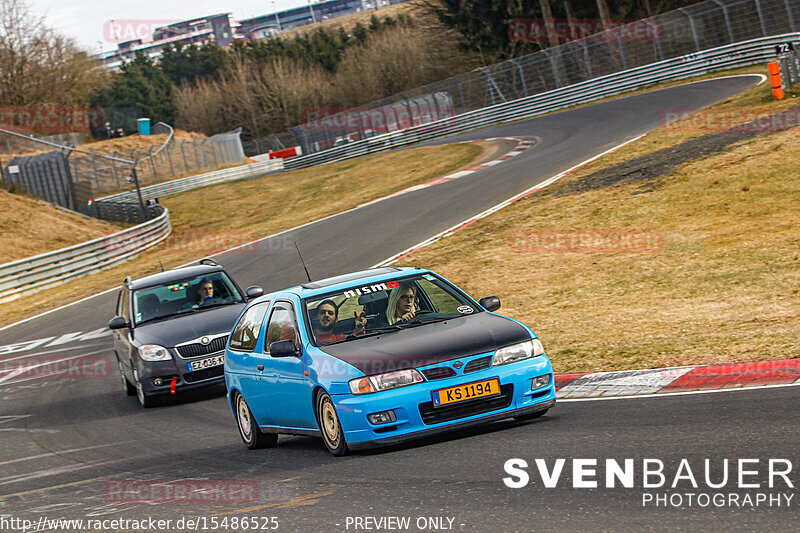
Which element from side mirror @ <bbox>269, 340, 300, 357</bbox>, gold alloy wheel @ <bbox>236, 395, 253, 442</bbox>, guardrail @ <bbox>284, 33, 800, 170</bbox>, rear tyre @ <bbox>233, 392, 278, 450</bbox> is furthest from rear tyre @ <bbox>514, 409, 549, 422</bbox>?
guardrail @ <bbox>284, 33, 800, 170</bbox>

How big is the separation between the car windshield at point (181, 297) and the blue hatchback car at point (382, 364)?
4.61 metres

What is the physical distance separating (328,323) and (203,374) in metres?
4.80

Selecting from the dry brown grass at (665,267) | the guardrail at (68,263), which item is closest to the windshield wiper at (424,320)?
the dry brown grass at (665,267)

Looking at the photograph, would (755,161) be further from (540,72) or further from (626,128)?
(540,72)

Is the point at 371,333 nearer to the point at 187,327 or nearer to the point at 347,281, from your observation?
the point at 347,281

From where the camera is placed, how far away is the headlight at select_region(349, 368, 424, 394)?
6.86 metres

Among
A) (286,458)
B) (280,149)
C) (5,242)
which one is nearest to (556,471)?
(286,458)

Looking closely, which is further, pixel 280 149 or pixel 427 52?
pixel 427 52

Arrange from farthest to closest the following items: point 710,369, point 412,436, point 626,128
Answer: point 626,128 < point 710,369 < point 412,436

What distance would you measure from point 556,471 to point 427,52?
8270 centimetres

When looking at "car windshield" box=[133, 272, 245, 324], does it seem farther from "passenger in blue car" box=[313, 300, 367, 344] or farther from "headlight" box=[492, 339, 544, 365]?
"headlight" box=[492, 339, 544, 365]

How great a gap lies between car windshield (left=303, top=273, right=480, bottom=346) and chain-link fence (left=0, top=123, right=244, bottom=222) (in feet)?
116

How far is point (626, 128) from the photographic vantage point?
31.5 m

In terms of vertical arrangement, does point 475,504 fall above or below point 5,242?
below
